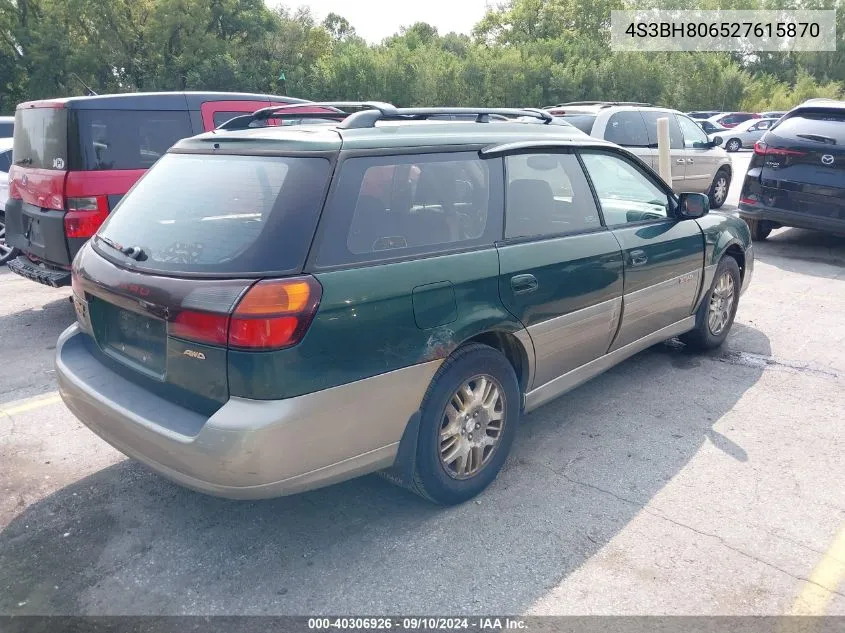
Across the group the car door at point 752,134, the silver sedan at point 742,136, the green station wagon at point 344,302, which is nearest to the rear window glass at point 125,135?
the green station wagon at point 344,302

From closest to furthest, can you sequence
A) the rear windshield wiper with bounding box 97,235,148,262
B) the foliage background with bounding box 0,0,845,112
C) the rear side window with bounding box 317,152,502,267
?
the rear side window with bounding box 317,152,502,267 < the rear windshield wiper with bounding box 97,235,148,262 < the foliage background with bounding box 0,0,845,112

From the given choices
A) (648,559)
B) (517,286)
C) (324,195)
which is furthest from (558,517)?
(324,195)

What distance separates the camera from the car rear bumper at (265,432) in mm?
2596

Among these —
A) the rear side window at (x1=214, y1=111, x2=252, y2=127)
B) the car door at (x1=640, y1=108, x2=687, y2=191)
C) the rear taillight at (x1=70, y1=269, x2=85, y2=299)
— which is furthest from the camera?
the car door at (x1=640, y1=108, x2=687, y2=191)

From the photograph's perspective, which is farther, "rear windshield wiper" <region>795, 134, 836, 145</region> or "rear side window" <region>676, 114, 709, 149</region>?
"rear side window" <region>676, 114, 709, 149</region>

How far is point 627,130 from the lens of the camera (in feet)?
34.0

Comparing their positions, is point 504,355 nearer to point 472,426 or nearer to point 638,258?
point 472,426

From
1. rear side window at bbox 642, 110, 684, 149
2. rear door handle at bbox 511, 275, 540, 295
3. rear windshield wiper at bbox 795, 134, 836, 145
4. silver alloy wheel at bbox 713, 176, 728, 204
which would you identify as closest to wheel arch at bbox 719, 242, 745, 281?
rear door handle at bbox 511, 275, 540, 295

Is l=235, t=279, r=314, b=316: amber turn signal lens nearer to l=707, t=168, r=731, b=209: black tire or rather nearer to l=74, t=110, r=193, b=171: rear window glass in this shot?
l=74, t=110, r=193, b=171: rear window glass

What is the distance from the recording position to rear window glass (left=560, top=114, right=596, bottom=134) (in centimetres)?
991

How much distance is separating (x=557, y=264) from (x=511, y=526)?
1.31m

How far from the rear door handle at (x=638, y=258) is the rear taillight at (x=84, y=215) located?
416 cm

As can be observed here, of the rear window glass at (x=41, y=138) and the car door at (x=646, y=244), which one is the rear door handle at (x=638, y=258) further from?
the rear window glass at (x=41, y=138)

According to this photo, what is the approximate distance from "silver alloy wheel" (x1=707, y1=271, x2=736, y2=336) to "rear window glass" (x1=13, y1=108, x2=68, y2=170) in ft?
17.1
